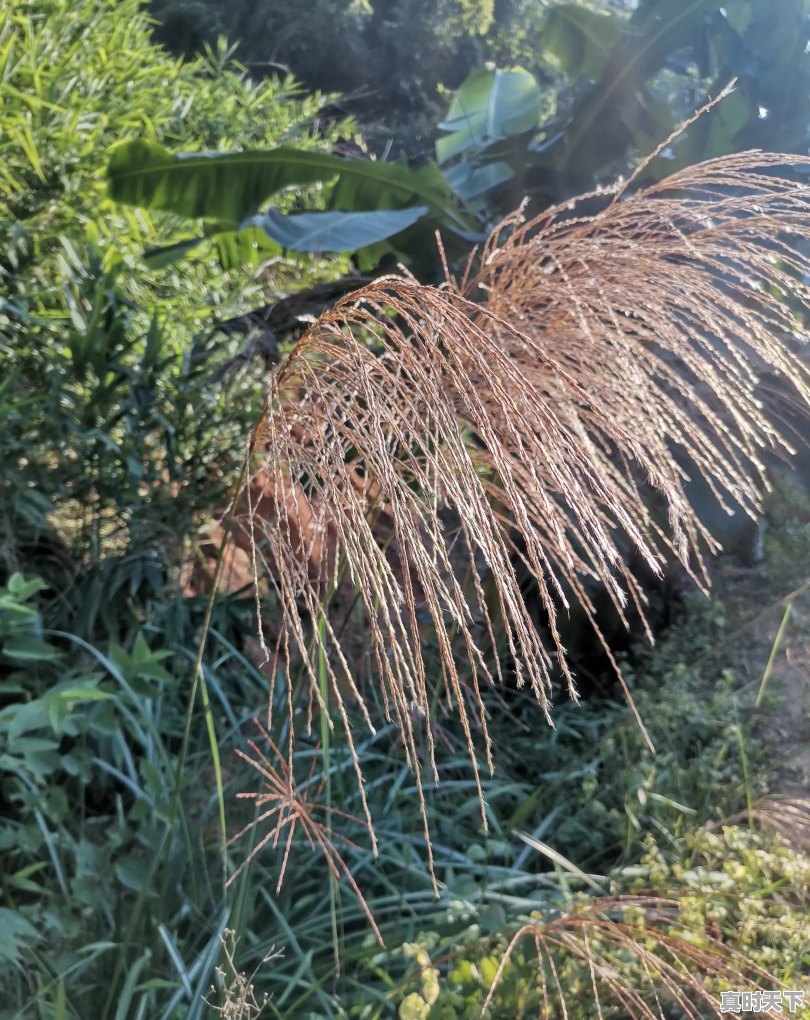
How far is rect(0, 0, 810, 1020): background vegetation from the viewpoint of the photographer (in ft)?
5.12

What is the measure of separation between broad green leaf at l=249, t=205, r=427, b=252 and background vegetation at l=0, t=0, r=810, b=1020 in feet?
0.97

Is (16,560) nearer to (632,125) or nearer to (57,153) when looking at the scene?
(57,153)

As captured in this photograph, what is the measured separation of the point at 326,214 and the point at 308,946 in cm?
262

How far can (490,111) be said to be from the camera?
4648 millimetres

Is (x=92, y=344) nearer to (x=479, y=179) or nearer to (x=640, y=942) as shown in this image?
(x=640, y=942)

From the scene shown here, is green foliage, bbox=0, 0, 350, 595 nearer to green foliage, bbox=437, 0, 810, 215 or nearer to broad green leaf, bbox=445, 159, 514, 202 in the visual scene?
broad green leaf, bbox=445, 159, 514, 202

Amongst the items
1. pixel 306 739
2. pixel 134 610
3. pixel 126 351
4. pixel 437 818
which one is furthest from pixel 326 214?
pixel 437 818

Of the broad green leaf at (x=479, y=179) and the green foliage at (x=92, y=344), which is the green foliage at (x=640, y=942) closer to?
the green foliage at (x=92, y=344)

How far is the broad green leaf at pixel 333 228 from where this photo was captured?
3.04 metres
